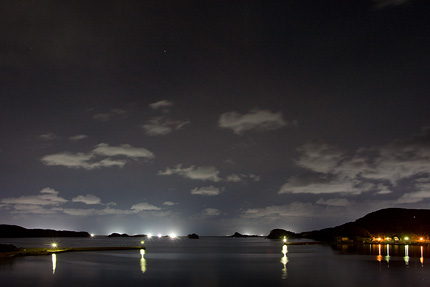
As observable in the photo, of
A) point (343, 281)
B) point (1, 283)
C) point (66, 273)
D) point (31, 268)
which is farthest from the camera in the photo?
point (31, 268)

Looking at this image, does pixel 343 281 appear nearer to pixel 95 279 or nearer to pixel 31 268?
pixel 95 279

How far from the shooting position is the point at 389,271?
2790 inches

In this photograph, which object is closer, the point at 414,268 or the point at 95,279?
the point at 95,279

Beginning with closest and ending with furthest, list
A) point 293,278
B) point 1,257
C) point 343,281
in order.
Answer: point 343,281, point 293,278, point 1,257

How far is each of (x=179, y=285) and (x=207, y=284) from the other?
3887 mm

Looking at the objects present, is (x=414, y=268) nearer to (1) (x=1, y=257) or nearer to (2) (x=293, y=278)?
(2) (x=293, y=278)

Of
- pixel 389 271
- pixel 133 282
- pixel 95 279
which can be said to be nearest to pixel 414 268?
pixel 389 271

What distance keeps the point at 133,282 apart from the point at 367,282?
3315 cm

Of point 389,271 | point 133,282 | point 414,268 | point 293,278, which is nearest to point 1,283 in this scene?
point 133,282

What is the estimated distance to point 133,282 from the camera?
5831cm

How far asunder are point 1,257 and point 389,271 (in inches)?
3256

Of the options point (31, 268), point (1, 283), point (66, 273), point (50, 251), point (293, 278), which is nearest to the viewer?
point (1, 283)

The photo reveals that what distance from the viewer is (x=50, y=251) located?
11475cm

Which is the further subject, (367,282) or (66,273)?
(66,273)
